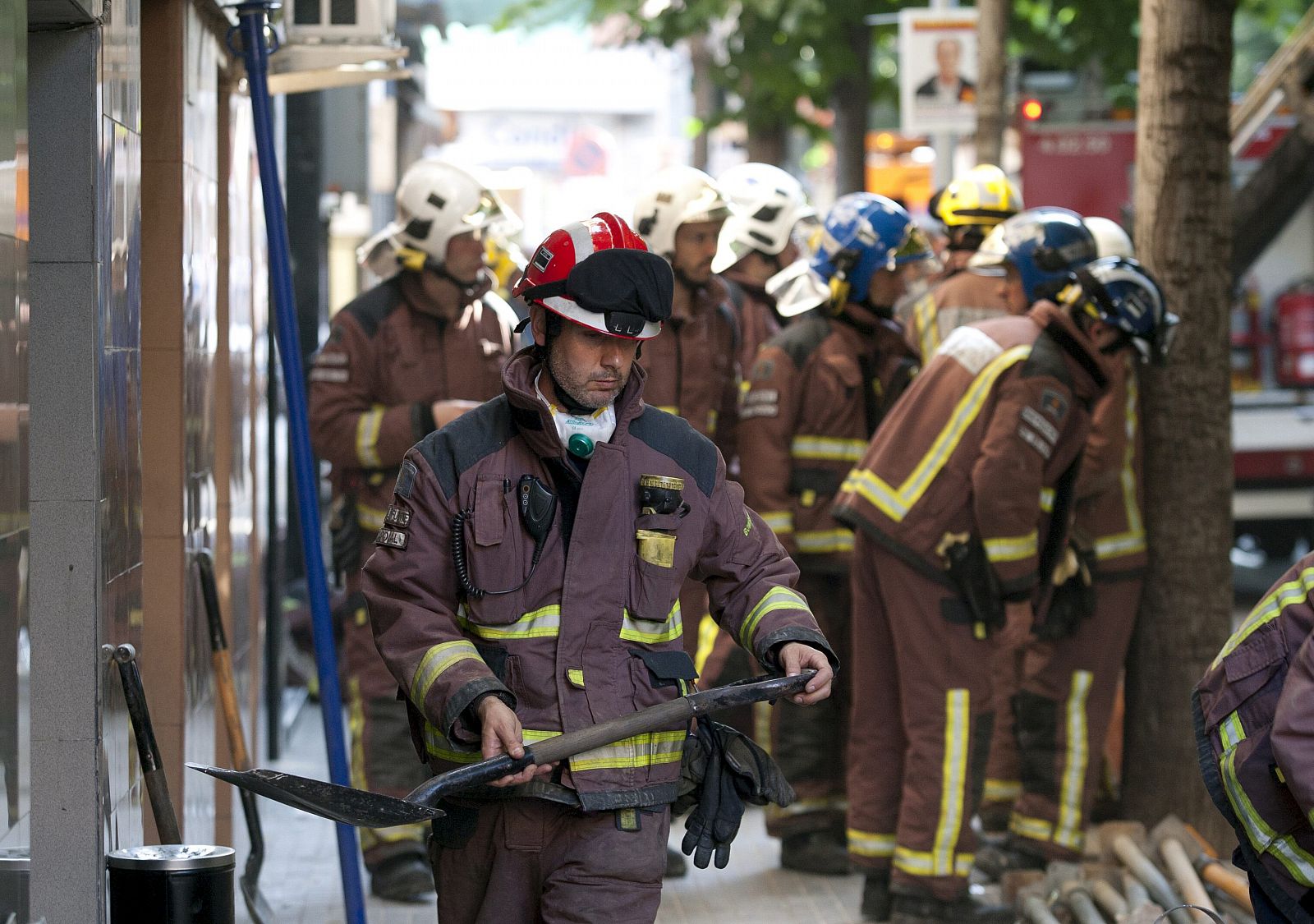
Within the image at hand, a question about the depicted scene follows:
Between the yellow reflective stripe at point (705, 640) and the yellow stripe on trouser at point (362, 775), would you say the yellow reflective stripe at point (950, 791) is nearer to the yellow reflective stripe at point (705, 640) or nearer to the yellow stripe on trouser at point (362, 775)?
the yellow reflective stripe at point (705, 640)

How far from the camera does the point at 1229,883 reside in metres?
6.03

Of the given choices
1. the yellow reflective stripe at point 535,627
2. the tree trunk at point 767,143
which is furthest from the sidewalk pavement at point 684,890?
the tree trunk at point 767,143

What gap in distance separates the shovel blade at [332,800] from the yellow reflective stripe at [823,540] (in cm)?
393

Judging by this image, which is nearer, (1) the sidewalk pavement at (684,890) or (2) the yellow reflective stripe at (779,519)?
(1) the sidewalk pavement at (684,890)

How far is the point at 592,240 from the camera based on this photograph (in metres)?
4.09

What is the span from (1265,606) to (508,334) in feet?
14.5

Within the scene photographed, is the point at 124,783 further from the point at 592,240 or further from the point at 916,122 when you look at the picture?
the point at 916,122

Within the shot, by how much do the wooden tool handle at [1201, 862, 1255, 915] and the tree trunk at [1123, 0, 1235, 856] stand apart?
754mm

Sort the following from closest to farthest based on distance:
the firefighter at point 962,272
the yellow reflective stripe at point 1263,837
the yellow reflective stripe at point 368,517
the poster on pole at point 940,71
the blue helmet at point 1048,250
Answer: the yellow reflective stripe at point 1263,837 → the blue helmet at point 1048,250 → the yellow reflective stripe at point 368,517 → the firefighter at point 962,272 → the poster on pole at point 940,71

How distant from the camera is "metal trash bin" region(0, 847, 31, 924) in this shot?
12.4ft

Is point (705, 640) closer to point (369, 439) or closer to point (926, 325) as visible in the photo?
point (926, 325)

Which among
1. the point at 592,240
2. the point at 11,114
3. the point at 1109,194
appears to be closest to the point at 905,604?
the point at 592,240

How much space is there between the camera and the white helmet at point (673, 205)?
297 inches

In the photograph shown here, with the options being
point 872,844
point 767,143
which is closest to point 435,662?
point 872,844
